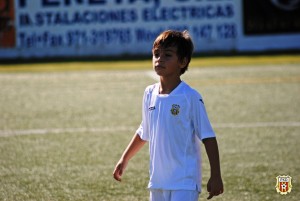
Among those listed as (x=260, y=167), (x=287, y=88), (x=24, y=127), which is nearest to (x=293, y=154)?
(x=260, y=167)

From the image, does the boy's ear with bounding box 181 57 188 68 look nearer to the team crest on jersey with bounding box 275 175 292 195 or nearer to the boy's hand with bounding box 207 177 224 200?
the boy's hand with bounding box 207 177 224 200

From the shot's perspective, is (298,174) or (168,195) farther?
(298,174)

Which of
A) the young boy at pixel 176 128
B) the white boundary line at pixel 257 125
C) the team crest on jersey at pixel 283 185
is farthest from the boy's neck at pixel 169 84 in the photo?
the white boundary line at pixel 257 125

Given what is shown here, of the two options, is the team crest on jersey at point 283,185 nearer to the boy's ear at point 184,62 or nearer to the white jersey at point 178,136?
the white jersey at point 178,136

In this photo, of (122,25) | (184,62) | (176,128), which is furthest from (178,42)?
(122,25)

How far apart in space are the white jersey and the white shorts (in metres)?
0.03

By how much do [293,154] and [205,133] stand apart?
3.88m

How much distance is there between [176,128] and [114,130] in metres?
5.31

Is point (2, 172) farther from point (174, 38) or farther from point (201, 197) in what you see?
point (174, 38)

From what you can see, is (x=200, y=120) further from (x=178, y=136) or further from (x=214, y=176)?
(x=214, y=176)

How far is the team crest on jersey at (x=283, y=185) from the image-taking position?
6.29 m

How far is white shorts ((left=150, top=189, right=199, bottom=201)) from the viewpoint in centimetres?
422

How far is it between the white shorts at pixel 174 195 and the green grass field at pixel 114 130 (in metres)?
1.84

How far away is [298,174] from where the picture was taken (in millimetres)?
6980
